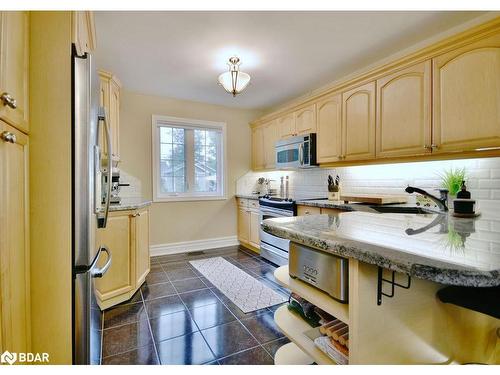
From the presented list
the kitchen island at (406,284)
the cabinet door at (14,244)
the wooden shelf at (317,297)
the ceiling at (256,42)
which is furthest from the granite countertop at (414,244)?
the ceiling at (256,42)

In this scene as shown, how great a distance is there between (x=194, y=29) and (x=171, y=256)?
3017 mm

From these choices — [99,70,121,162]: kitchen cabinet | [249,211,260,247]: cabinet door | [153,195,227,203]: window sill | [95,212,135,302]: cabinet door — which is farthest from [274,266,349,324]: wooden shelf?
[153,195,227,203]: window sill

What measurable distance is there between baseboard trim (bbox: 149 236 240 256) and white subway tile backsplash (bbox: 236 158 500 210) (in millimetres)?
925

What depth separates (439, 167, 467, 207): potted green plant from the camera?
2.13m

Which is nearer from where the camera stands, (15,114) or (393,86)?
(15,114)

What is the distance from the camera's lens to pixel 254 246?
4.00 meters

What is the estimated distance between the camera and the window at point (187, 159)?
4002 mm

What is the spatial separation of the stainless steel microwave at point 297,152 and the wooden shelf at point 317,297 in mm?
2340

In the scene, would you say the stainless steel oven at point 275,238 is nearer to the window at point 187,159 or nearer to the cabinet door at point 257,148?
the cabinet door at point 257,148

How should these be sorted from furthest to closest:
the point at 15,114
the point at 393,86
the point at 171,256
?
the point at 171,256 → the point at 393,86 → the point at 15,114

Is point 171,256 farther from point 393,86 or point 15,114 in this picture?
point 393,86
